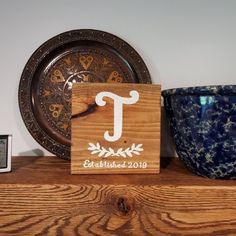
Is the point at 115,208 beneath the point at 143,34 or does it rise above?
beneath

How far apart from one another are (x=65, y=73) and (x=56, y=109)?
0.33 ft

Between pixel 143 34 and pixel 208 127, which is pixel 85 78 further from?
pixel 208 127

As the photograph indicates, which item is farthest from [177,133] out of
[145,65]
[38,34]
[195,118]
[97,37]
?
[38,34]

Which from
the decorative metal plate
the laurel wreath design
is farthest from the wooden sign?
the decorative metal plate

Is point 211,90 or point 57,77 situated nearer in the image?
point 211,90

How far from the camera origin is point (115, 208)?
527mm

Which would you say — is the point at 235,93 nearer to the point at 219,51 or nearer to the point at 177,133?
the point at 177,133

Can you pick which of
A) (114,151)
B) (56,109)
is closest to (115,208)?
(114,151)

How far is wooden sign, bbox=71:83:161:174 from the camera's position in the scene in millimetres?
596

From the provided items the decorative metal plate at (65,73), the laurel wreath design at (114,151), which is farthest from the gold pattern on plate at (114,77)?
the laurel wreath design at (114,151)

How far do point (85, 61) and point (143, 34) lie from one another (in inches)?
7.3

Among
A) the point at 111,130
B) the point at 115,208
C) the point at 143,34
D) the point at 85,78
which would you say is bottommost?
the point at 115,208

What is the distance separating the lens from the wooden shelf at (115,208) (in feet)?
1.71

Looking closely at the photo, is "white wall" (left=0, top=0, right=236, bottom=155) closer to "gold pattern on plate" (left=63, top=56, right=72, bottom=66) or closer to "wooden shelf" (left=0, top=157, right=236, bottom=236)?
"gold pattern on plate" (left=63, top=56, right=72, bottom=66)
